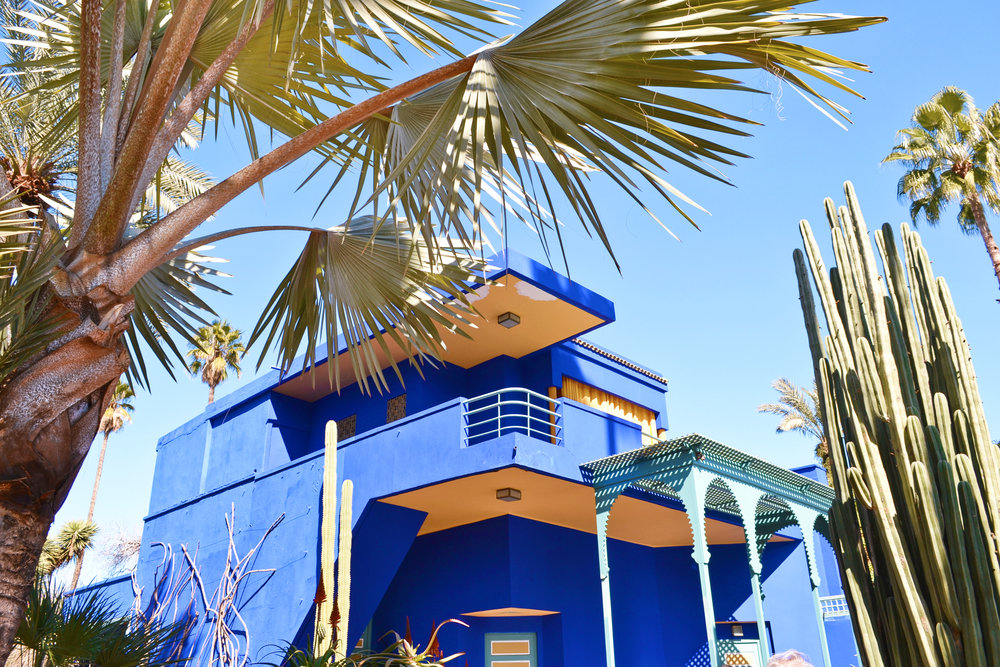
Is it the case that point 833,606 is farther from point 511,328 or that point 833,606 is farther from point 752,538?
point 511,328

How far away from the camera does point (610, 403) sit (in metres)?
15.0

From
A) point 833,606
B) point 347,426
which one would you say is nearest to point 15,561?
point 347,426

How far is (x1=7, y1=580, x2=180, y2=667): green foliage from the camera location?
4977 millimetres

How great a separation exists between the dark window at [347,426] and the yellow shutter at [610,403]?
4.24 metres

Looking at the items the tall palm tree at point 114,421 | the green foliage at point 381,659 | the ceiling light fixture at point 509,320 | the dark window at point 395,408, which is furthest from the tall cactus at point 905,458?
the tall palm tree at point 114,421

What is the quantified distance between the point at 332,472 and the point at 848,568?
22.9 feet

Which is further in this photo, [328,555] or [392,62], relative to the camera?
[328,555]

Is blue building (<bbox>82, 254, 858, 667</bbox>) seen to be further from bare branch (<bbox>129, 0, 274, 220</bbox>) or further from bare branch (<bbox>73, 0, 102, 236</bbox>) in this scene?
bare branch (<bbox>73, 0, 102, 236</bbox>)

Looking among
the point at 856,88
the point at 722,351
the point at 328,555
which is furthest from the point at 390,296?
the point at 722,351

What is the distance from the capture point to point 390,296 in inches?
222

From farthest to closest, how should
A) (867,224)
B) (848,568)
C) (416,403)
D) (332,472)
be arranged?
1. (416,403)
2. (332,472)
3. (867,224)
4. (848,568)

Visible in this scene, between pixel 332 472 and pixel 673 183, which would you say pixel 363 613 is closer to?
pixel 332 472

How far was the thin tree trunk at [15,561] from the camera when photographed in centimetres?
315

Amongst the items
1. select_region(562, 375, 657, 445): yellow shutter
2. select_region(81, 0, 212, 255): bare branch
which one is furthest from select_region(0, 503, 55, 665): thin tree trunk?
select_region(562, 375, 657, 445): yellow shutter
